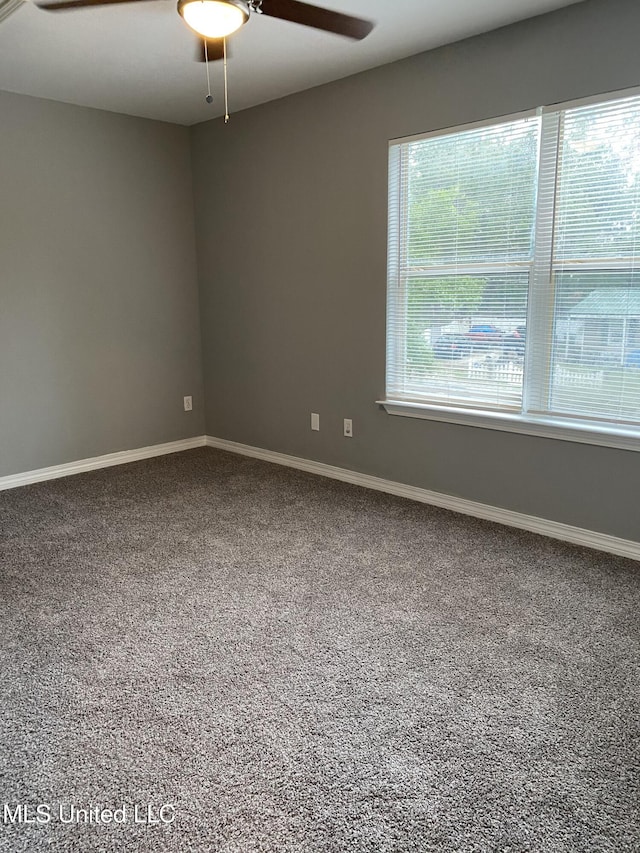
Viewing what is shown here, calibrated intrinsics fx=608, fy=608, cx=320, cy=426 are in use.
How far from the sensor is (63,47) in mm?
3148

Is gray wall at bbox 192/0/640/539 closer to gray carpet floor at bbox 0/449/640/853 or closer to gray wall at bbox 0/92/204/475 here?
gray wall at bbox 0/92/204/475

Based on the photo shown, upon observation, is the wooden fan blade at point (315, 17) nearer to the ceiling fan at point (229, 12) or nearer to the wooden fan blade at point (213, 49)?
the ceiling fan at point (229, 12)

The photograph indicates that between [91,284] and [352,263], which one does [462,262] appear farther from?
[91,284]

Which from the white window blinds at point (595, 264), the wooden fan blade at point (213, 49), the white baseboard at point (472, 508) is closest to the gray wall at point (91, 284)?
the white baseboard at point (472, 508)

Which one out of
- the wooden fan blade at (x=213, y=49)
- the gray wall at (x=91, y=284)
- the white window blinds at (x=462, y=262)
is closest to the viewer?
the wooden fan blade at (x=213, y=49)

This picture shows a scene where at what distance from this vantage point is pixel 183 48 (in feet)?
10.4

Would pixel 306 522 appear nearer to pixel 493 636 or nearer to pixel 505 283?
pixel 493 636

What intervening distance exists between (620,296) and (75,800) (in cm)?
285

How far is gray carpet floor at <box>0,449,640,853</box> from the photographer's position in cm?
150

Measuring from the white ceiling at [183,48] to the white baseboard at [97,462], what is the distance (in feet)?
8.12

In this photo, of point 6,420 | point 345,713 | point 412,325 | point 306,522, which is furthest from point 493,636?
point 6,420

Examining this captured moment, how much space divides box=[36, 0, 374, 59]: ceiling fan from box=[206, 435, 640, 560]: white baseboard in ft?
8.13

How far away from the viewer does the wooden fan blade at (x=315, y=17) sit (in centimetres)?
215

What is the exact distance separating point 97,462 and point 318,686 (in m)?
3.11
